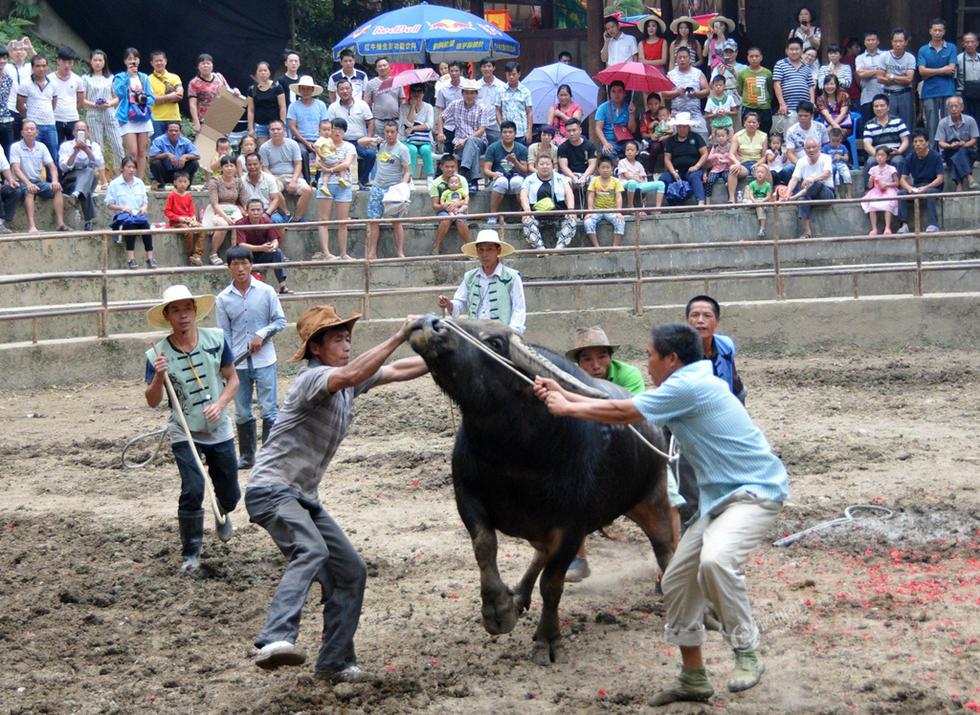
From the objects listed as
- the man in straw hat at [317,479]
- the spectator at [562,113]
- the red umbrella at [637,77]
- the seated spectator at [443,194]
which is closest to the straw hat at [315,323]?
the man in straw hat at [317,479]

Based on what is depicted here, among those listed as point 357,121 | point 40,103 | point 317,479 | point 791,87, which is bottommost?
point 317,479

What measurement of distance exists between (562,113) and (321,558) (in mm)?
13010

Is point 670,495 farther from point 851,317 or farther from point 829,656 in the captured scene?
point 851,317

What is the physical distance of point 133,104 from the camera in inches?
665

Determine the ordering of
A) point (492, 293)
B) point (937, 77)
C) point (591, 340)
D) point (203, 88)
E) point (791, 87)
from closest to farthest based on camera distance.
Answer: point (591, 340) → point (492, 293) → point (203, 88) → point (937, 77) → point (791, 87)

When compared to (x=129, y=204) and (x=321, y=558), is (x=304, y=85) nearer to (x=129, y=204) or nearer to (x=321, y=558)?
(x=129, y=204)

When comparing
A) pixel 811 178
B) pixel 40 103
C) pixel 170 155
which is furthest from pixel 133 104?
pixel 811 178

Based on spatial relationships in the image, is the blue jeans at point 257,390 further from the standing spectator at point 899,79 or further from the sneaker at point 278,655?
the standing spectator at point 899,79

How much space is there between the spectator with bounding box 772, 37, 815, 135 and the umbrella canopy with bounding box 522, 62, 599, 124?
2552 mm

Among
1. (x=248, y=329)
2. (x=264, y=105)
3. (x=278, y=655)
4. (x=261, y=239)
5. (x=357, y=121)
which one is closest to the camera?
(x=278, y=655)

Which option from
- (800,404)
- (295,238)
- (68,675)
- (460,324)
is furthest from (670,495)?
(295,238)

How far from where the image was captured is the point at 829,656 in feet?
20.4

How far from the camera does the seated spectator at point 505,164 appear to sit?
17.2 metres

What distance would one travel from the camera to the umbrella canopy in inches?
765
